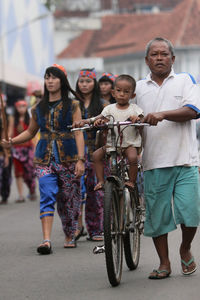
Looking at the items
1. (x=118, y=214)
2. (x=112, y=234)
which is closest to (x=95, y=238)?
(x=118, y=214)

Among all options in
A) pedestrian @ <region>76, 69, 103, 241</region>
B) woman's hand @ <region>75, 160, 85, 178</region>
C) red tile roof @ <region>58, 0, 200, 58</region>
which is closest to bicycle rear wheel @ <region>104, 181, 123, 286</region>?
woman's hand @ <region>75, 160, 85, 178</region>

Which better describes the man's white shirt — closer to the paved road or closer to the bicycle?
the bicycle

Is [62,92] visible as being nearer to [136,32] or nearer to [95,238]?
[95,238]

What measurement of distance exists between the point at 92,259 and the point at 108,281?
1.31 meters

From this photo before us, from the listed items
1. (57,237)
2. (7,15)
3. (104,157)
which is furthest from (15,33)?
(104,157)

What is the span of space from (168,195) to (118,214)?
45 centimetres

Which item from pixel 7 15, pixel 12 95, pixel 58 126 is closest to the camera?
pixel 58 126

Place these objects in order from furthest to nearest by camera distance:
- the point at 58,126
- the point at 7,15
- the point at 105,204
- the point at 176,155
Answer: the point at 7,15
the point at 58,126
the point at 176,155
the point at 105,204

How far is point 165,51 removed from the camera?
680 cm

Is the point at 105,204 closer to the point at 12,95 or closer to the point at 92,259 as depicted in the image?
the point at 92,259

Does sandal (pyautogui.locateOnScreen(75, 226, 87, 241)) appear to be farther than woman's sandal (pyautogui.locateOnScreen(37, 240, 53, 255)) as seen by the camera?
Yes

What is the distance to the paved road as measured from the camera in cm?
636

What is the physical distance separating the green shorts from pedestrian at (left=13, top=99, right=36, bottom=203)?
356 inches

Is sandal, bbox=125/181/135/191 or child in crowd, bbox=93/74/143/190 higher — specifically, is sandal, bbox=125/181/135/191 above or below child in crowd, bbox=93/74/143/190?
below
